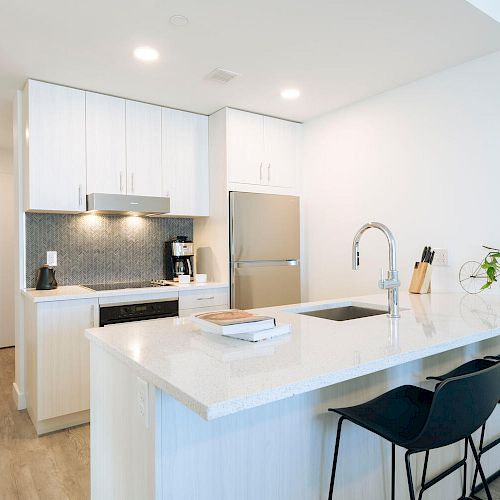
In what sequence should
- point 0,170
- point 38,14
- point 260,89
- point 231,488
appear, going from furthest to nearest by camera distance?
point 0,170 < point 260,89 < point 38,14 < point 231,488

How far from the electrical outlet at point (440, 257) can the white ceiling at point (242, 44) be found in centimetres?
124

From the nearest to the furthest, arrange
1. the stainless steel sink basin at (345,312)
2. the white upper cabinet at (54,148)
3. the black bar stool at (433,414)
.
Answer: the black bar stool at (433,414) < the stainless steel sink basin at (345,312) < the white upper cabinet at (54,148)

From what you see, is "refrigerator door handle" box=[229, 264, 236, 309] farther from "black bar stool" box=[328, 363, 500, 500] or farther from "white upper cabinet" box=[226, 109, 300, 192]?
"black bar stool" box=[328, 363, 500, 500]

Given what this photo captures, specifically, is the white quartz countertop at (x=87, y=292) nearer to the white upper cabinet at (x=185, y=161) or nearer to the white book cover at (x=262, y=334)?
the white upper cabinet at (x=185, y=161)

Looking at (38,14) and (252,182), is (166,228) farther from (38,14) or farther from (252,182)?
(38,14)

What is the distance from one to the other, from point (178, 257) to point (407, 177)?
2039mm

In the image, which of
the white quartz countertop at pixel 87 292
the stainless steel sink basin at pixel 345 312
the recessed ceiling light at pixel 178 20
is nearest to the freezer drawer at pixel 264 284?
the white quartz countertop at pixel 87 292

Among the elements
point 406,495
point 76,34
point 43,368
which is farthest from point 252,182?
point 406,495

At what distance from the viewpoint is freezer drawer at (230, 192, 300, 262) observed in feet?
11.6

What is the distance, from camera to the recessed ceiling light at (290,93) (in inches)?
127

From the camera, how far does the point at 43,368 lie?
2.69 m

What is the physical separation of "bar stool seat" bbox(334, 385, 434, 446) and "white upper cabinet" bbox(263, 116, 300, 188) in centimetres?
255

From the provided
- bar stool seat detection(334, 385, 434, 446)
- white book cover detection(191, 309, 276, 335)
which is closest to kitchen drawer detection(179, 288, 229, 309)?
white book cover detection(191, 309, 276, 335)

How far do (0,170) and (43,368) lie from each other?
3.39 m
